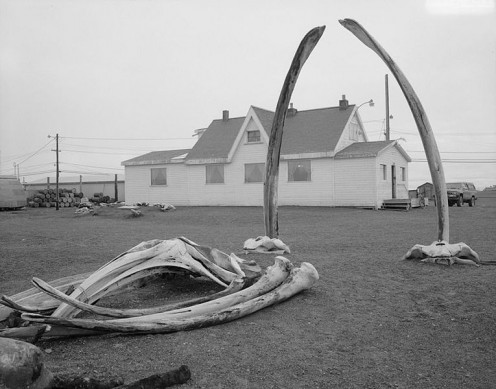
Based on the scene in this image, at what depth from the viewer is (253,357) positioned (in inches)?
170

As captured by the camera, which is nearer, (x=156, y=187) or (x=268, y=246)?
(x=268, y=246)

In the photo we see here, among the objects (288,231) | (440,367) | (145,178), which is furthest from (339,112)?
(440,367)

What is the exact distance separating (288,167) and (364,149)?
4651 millimetres

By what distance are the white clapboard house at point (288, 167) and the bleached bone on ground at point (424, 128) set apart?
17.2 m

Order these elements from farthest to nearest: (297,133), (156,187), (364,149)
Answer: (156,187) → (297,133) → (364,149)

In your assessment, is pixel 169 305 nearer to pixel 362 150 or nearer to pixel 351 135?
pixel 362 150

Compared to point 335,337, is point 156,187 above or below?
above

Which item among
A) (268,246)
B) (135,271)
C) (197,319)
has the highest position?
(135,271)

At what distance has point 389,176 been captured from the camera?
29.0m

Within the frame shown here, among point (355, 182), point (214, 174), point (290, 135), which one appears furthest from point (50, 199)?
point (355, 182)

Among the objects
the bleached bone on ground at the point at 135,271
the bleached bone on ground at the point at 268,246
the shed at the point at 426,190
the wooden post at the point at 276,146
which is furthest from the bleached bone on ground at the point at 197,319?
the shed at the point at 426,190

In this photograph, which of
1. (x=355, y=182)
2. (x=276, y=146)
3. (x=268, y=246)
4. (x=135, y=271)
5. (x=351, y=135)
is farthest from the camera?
(x=351, y=135)

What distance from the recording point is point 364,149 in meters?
27.7

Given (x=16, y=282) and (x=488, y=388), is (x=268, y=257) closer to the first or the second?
(x=16, y=282)
